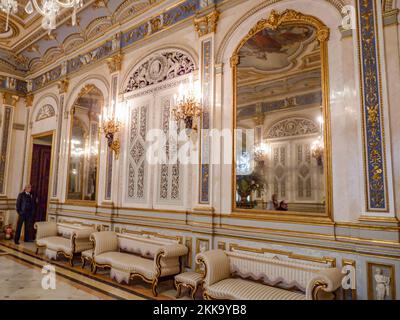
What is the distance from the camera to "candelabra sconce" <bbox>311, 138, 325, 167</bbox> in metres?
3.40

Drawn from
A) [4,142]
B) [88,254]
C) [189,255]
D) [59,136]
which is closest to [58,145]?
[59,136]

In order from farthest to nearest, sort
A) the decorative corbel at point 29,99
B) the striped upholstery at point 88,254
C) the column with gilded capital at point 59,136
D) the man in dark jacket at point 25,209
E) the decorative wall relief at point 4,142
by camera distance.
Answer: the decorative corbel at point 29,99
the decorative wall relief at point 4,142
the man in dark jacket at point 25,209
the column with gilded capital at point 59,136
the striped upholstery at point 88,254

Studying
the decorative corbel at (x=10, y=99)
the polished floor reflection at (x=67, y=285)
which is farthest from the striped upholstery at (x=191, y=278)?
the decorative corbel at (x=10, y=99)

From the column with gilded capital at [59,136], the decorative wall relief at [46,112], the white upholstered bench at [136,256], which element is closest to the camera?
the white upholstered bench at [136,256]

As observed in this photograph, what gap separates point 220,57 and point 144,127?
1821mm

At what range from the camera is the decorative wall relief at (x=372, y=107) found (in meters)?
2.97

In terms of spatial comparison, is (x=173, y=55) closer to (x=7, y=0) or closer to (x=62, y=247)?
(x=7, y=0)

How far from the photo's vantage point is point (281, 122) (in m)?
3.75

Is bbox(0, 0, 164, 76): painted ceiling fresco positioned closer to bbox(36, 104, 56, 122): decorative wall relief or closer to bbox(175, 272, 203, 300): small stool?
bbox(36, 104, 56, 122): decorative wall relief

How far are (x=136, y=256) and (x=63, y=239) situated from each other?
85.4 inches

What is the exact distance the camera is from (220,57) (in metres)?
4.46

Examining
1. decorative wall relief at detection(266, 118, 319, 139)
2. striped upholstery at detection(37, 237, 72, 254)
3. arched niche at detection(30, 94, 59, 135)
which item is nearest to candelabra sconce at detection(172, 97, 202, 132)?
decorative wall relief at detection(266, 118, 319, 139)

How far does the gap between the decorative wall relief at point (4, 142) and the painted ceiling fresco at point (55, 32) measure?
1.19 meters

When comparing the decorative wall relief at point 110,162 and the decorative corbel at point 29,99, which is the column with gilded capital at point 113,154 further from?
the decorative corbel at point 29,99
